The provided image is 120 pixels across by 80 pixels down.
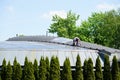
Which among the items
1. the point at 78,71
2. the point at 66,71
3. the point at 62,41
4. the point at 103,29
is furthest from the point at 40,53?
the point at 103,29

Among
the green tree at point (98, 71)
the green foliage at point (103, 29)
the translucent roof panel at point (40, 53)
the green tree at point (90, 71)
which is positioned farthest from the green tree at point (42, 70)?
the green foliage at point (103, 29)

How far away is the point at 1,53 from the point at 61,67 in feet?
17.1

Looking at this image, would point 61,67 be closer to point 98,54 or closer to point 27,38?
point 98,54

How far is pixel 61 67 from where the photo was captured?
28750mm

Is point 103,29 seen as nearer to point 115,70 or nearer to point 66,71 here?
point 115,70

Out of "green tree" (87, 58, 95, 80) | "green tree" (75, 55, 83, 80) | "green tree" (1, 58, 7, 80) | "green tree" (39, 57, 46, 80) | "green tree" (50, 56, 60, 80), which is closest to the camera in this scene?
"green tree" (1, 58, 7, 80)

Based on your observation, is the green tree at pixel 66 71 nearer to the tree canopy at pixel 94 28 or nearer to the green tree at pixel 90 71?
the green tree at pixel 90 71

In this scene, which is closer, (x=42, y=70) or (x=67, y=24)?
(x=42, y=70)

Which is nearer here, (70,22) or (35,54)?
(35,54)

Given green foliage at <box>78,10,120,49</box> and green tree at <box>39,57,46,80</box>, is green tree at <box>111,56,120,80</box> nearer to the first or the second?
green tree at <box>39,57,46,80</box>

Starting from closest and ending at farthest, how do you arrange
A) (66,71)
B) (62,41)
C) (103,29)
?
(66,71)
(62,41)
(103,29)

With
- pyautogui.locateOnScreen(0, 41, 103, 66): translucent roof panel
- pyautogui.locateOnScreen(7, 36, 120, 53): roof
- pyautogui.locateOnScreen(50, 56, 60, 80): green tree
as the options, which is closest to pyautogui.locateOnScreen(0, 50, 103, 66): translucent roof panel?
pyautogui.locateOnScreen(0, 41, 103, 66): translucent roof panel

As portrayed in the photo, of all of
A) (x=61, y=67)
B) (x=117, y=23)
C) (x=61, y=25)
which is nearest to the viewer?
(x=61, y=67)

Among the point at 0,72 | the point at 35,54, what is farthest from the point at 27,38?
the point at 0,72
